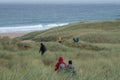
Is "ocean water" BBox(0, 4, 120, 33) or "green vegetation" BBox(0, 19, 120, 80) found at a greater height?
"ocean water" BBox(0, 4, 120, 33)

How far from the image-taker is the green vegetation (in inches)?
241

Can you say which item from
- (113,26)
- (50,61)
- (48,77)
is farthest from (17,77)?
(113,26)

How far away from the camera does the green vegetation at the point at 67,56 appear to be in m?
6.11

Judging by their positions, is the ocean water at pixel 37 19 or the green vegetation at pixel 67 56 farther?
the ocean water at pixel 37 19

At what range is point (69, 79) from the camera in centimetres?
595

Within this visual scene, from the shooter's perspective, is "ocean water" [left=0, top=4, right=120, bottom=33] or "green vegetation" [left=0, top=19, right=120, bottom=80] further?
"ocean water" [left=0, top=4, right=120, bottom=33]

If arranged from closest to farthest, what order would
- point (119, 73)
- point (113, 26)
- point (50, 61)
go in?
point (119, 73) → point (50, 61) → point (113, 26)

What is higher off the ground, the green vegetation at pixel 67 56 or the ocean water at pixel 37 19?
the ocean water at pixel 37 19

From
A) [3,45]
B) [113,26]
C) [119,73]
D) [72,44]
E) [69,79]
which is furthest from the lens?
[113,26]

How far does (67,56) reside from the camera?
21828 mm

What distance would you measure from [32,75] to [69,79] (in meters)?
0.69

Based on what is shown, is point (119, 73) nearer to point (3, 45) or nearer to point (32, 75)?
point (32, 75)

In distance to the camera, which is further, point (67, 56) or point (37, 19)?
point (37, 19)

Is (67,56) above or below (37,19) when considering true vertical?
below
